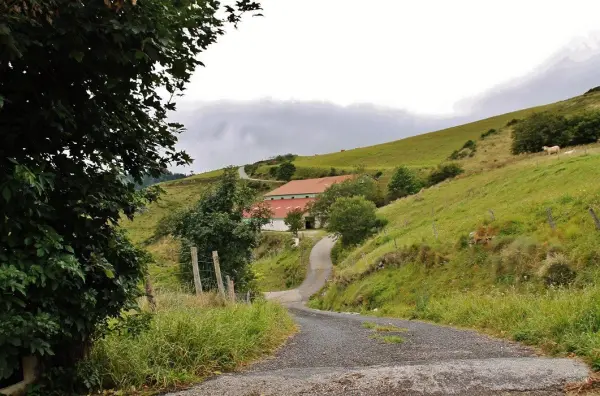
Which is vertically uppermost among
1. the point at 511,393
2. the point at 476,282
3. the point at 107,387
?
the point at 107,387

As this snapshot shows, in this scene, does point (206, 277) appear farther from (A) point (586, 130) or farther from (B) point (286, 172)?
(B) point (286, 172)

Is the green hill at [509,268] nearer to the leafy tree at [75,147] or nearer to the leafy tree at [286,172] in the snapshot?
the leafy tree at [75,147]

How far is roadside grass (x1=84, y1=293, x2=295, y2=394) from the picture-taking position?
210 inches

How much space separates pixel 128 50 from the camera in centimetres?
384

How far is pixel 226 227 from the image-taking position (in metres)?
17.4

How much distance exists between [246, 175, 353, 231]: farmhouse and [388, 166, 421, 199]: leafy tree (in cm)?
1045

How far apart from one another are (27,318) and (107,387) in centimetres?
191

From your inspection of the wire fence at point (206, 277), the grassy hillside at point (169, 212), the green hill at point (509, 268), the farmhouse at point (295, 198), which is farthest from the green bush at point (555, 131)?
the wire fence at point (206, 277)

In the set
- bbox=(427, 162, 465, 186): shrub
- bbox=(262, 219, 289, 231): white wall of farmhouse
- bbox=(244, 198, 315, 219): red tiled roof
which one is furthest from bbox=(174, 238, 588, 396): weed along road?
bbox=(244, 198, 315, 219): red tiled roof

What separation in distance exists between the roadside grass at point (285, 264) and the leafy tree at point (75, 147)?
34259 millimetres

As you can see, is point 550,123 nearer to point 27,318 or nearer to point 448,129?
point 27,318

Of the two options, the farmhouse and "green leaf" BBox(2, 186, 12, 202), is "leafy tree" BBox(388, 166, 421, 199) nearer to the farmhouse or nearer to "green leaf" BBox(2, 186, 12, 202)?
the farmhouse

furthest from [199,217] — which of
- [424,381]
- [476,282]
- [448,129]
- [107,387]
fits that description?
[448,129]

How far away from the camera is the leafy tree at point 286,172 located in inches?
4420
